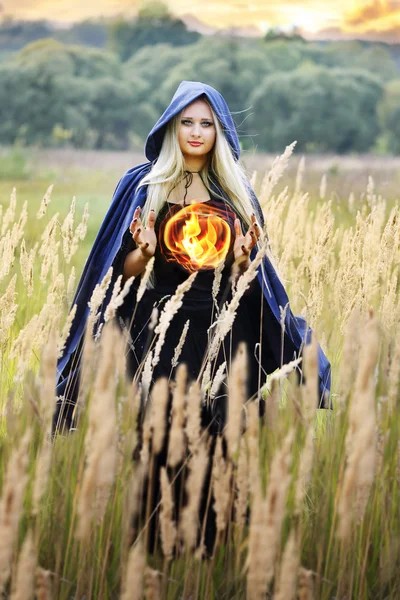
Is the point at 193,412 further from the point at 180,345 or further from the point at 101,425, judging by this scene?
the point at 180,345

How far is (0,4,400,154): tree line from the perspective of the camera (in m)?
34.1

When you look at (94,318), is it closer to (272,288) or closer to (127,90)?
(272,288)

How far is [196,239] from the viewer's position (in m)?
2.30

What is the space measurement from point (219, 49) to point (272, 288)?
4223cm

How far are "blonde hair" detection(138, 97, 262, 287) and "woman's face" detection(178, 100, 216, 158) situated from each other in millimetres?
18

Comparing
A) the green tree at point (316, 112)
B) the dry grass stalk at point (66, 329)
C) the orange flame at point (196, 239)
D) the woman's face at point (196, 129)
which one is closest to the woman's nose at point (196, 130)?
the woman's face at point (196, 129)

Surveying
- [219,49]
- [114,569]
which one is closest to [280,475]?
[114,569]

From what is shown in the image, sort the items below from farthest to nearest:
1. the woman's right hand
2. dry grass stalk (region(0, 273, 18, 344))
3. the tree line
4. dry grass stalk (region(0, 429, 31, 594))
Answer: the tree line → the woman's right hand → dry grass stalk (region(0, 273, 18, 344)) → dry grass stalk (region(0, 429, 31, 594))

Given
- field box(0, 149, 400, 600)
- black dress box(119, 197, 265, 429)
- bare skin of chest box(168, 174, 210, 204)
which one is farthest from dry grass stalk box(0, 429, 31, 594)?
bare skin of chest box(168, 174, 210, 204)

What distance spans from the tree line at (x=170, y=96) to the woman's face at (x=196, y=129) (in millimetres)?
29594

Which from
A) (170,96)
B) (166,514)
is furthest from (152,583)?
(170,96)

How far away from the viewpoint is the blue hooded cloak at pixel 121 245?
8.34 feet

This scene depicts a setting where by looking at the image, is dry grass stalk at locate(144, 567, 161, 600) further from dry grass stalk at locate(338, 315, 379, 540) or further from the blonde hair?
the blonde hair

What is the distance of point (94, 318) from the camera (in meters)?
1.82
